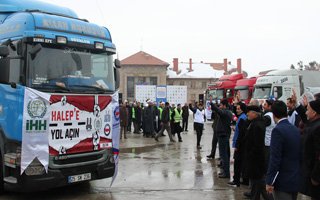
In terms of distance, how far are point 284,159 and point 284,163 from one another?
0.05 m

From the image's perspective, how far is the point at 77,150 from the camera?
6.87 m

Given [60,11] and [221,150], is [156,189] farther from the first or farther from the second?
[60,11]

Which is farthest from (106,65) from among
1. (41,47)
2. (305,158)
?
(305,158)

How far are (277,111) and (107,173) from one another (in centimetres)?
388

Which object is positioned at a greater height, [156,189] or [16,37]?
[16,37]

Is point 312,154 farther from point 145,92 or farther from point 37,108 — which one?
point 145,92

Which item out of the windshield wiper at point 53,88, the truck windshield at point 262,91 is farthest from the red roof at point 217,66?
the windshield wiper at point 53,88

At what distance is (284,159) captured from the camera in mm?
4559

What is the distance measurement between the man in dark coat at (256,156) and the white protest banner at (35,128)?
354cm

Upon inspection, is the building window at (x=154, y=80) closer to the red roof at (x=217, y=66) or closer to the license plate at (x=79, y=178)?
the red roof at (x=217, y=66)

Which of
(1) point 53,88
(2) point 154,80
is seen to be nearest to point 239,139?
(1) point 53,88

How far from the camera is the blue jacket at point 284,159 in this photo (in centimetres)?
452

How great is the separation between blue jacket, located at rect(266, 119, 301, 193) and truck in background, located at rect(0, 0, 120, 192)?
12.2 ft

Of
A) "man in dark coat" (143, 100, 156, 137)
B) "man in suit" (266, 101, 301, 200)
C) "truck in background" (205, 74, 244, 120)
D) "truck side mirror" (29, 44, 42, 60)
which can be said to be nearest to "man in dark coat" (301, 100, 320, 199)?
"man in suit" (266, 101, 301, 200)
